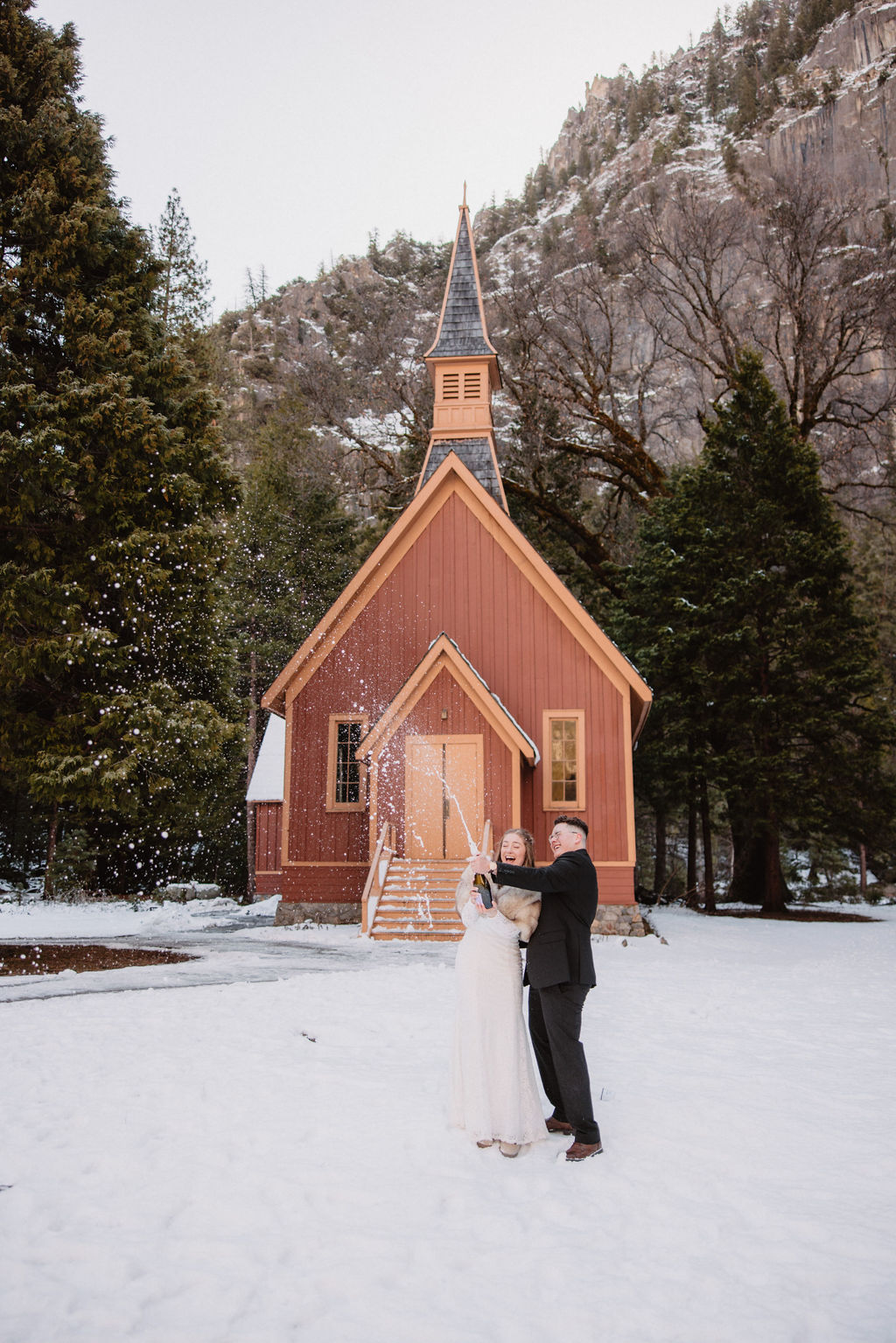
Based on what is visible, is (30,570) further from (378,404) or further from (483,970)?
(483,970)

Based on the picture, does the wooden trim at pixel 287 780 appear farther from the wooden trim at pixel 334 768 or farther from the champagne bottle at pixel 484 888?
the champagne bottle at pixel 484 888

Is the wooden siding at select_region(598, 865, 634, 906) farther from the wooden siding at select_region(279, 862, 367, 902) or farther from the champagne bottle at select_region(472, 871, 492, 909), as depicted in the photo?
the champagne bottle at select_region(472, 871, 492, 909)

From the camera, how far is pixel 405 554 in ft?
52.1

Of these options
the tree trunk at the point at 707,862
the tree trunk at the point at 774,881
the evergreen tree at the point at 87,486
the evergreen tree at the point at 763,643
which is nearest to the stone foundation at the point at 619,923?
the evergreen tree at the point at 763,643

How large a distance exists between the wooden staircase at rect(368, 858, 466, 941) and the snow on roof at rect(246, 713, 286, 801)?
11.3 metres

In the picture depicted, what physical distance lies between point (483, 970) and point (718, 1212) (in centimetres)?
141

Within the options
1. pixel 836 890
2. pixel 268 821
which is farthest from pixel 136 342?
pixel 836 890

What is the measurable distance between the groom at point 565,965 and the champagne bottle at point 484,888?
0.34ft

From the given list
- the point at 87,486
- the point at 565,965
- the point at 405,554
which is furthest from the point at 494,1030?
the point at 87,486

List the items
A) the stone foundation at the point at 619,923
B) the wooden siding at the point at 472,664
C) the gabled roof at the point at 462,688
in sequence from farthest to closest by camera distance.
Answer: the wooden siding at the point at 472,664
the gabled roof at the point at 462,688
the stone foundation at the point at 619,923

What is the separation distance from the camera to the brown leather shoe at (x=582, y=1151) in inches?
163

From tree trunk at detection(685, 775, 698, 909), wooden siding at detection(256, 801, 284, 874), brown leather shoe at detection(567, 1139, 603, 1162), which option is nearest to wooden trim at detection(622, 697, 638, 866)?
tree trunk at detection(685, 775, 698, 909)

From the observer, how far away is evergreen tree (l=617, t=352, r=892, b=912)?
62.7ft

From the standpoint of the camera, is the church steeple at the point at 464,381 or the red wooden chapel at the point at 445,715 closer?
the red wooden chapel at the point at 445,715
